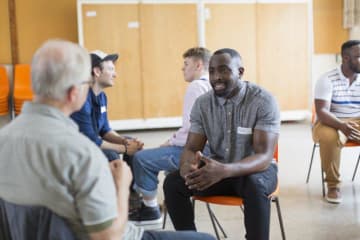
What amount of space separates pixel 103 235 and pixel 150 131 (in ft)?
18.6

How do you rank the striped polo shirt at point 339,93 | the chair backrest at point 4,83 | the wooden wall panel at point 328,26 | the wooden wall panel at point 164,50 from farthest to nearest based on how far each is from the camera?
1. the wooden wall panel at point 328,26
2. the wooden wall panel at point 164,50
3. the chair backrest at point 4,83
4. the striped polo shirt at point 339,93

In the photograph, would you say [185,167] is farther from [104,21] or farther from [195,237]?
[104,21]

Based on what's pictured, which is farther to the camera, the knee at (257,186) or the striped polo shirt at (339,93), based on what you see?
the striped polo shirt at (339,93)

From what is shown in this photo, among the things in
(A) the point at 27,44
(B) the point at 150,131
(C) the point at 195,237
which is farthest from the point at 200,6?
(C) the point at 195,237

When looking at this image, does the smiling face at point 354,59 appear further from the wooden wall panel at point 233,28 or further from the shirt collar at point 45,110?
the wooden wall panel at point 233,28

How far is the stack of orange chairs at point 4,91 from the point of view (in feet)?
20.6

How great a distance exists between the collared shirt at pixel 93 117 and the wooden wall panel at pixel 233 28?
3892 millimetres

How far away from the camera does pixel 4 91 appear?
6.39 metres

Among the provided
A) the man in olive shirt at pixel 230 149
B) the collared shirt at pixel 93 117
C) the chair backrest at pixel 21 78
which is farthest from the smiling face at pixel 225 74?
the chair backrest at pixel 21 78

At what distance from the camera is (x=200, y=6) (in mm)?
6617

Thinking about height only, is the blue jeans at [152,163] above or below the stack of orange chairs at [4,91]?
below

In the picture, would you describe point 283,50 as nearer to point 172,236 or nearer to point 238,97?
point 238,97

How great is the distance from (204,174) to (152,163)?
0.74 m

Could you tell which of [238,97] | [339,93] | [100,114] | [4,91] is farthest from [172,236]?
[4,91]
